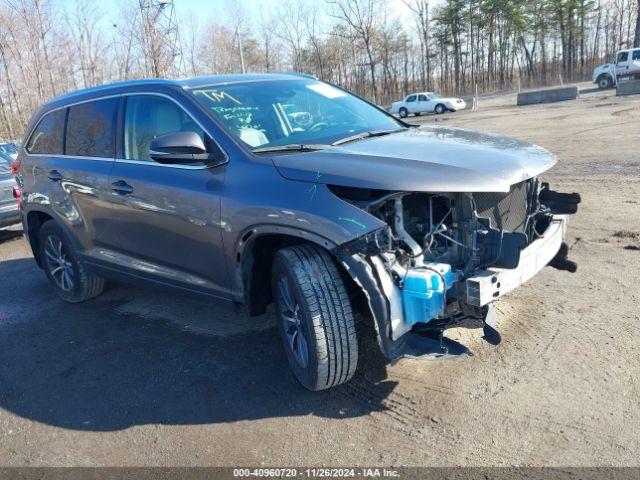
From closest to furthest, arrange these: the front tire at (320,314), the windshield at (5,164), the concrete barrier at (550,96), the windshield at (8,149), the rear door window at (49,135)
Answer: the front tire at (320,314), the rear door window at (49,135), the windshield at (5,164), the windshield at (8,149), the concrete barrier at (550,96)

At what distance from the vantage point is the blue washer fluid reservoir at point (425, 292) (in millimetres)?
2893

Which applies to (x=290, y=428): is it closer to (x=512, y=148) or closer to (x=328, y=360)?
(x=328, y=360)

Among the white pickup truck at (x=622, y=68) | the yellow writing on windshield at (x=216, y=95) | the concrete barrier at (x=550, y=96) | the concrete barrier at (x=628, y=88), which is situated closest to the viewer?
the yellow writing on windshield at (x=216, y=95)

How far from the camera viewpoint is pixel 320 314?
10.2 ft

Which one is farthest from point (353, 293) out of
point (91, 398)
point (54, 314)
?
point (54, 314)

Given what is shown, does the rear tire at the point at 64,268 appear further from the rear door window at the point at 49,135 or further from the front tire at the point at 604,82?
the front tire at the point at 604,82

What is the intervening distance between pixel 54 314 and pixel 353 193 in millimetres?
3678

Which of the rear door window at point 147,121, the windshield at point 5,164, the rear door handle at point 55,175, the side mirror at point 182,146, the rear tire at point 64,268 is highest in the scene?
the rear door window at point 147,121

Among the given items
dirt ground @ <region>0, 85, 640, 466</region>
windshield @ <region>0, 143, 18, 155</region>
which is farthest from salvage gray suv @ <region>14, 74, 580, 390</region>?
windshield @ <region>0, 143, 18, 155</region>

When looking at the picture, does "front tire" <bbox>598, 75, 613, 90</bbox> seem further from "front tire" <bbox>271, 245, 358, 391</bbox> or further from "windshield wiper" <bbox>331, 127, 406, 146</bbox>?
"front tire" <bbox>271, 245, 358, 391</bbox>

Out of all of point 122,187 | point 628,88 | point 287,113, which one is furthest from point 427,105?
point 122,187

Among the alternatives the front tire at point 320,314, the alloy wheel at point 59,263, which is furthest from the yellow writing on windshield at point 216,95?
the alloy wheel at point 59,263

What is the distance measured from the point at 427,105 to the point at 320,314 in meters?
36.8

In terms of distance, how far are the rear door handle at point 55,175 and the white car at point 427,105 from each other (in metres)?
33.9
